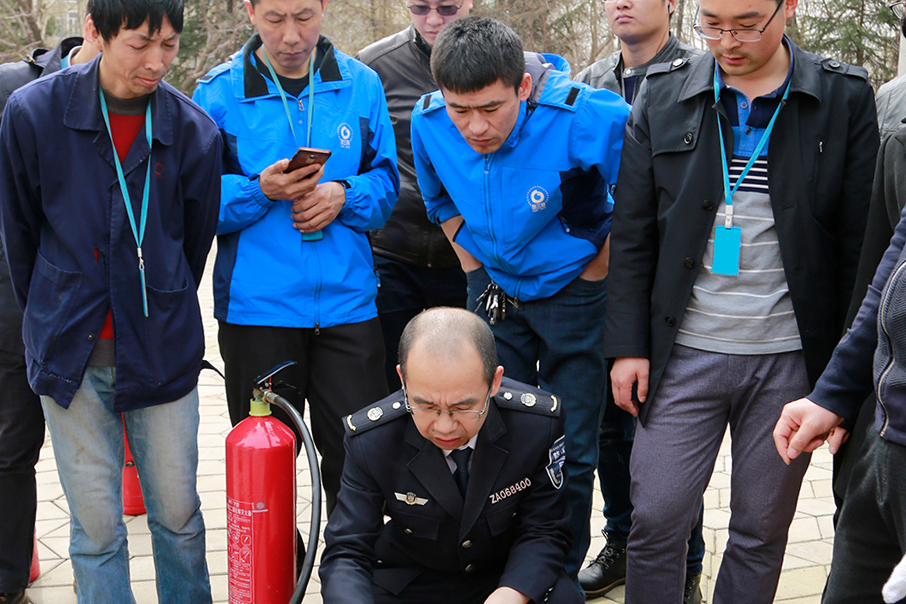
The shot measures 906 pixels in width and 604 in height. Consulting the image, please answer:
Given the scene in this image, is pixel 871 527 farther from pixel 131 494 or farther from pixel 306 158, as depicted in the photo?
pixel 131 494

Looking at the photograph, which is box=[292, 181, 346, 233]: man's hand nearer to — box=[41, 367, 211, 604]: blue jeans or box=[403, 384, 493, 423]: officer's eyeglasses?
box=[41, 367, 211, 604]: blue jeans

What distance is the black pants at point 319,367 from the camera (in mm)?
2779

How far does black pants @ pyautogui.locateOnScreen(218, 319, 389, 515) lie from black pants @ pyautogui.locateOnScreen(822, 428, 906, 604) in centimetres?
148

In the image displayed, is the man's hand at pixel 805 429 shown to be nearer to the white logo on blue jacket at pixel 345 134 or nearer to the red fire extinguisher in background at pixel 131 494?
the white logo on blue jacket at pixel 345 134

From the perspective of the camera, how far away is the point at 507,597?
225cm

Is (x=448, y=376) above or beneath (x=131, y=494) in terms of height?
above

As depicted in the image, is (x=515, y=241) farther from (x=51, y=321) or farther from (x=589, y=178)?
(x=51, y=321)

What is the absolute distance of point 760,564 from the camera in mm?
2348

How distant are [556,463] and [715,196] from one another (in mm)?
816

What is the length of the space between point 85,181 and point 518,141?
1174 mm

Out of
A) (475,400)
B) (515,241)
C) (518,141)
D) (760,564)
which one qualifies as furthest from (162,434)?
(760,564)

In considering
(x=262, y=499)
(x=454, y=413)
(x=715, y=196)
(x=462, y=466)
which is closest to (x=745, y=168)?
(x=715, y=196)

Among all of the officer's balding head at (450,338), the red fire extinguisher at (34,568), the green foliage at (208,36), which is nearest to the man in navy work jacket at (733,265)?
the officer's balding head at (450,338)

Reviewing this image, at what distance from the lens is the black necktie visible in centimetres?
240
